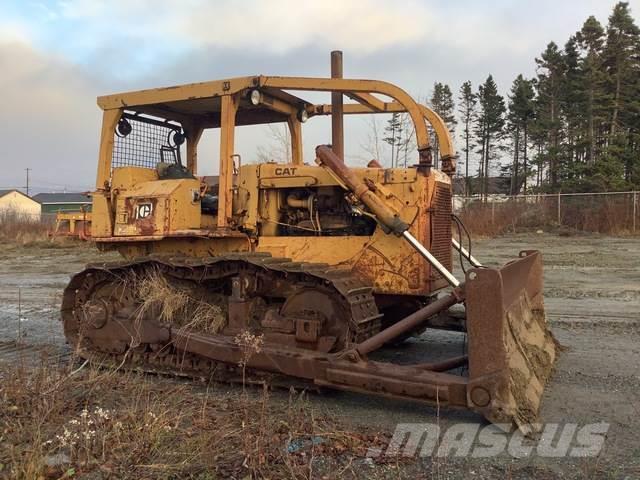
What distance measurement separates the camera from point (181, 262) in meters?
5.55

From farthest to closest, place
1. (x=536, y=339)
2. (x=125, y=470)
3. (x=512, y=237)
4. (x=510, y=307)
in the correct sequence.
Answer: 1. (x=512, y=237)
2. (x=536, y=339)
3. (x=510, y=307)
4. (x=125, y=470)

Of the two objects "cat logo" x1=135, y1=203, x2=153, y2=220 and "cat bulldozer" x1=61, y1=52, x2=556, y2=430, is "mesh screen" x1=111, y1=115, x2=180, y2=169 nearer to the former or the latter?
"cat bulldozer" x1=61, y1=52, x2=556, y2=430

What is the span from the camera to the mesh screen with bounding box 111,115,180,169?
6.59 meters

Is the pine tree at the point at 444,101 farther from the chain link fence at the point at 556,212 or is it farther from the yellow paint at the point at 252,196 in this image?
the yellow paint at the point at 252,196

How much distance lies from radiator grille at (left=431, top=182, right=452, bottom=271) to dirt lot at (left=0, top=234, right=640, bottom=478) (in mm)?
1349

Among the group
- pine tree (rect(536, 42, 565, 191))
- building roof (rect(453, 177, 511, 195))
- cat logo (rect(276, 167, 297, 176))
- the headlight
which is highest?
pine tree (rect(536, 42, 565, 191))

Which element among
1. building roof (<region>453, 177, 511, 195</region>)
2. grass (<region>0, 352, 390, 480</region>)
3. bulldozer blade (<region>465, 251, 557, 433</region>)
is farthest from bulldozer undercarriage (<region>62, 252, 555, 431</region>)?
building roof (<region>453, 177, 511, 195</region>)

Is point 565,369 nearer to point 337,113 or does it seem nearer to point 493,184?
point 337,113

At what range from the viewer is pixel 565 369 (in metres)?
5.73

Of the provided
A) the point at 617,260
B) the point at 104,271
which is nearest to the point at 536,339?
the point at 104,271

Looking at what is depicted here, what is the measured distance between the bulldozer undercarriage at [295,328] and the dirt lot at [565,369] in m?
0.27

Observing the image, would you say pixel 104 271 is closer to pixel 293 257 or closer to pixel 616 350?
pixel 293 257

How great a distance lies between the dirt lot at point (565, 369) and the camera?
3.53m

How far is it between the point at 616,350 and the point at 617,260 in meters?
10.9
